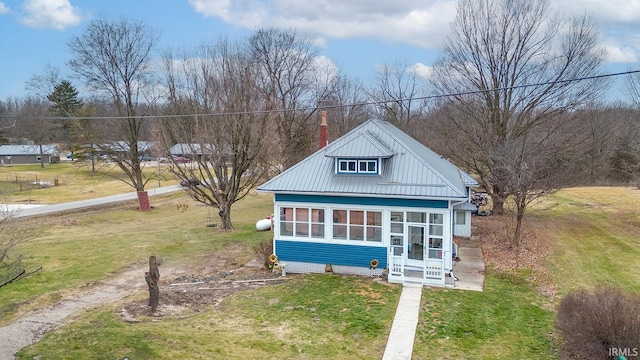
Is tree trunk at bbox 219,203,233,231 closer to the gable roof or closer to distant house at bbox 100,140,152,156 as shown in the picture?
the gable roof

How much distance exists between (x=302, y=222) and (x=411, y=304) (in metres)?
5.60

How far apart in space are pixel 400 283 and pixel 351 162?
4.94 metres

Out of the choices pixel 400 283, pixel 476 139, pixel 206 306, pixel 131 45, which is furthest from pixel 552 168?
pixel 131 45

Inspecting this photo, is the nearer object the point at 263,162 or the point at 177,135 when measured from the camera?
the point at 177,135

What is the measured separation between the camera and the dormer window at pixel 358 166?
54.8ft

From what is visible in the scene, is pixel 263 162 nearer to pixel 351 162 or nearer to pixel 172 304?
pixel 351 162

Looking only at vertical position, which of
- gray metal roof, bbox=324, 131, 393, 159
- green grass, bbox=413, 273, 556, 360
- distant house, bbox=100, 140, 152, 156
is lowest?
green grass, bbox=413, 273, 556, 360

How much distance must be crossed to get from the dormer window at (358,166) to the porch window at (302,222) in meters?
1.85

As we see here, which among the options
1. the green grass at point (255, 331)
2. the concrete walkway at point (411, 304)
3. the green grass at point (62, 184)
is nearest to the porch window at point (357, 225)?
the green grass at point (255, 331)

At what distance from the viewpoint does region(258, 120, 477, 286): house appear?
51.1ft

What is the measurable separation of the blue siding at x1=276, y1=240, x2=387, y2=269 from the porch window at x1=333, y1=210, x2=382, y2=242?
0.38 metres

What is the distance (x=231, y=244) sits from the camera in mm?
22922

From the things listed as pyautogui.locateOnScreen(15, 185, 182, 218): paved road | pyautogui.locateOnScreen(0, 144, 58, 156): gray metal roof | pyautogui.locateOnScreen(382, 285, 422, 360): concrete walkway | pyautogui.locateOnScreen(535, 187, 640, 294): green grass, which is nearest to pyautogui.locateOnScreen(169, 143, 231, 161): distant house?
pyautogui.locateOnScreen(15, 185, 182, 218): paved road

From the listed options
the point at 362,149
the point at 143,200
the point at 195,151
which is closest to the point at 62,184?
the point at 143,200
